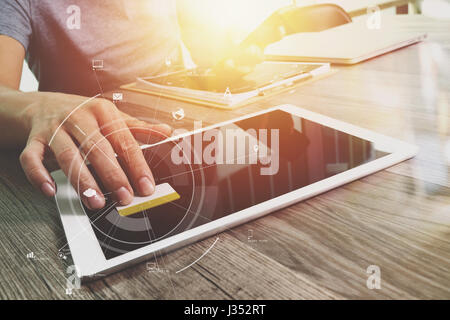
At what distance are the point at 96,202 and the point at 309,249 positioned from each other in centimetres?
21

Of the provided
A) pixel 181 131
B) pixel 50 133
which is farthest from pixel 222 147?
pixel 50 133

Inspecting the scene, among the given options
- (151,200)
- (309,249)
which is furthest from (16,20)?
(309,249)

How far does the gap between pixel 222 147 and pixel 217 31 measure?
3.73 ft

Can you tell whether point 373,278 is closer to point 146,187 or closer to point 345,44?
point 146,187

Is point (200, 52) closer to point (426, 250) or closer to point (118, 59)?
point (118, 59)

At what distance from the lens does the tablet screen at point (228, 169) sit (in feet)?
1.06

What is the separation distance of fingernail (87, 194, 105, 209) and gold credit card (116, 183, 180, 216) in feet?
0.07

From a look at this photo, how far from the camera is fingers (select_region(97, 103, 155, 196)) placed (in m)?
0.37

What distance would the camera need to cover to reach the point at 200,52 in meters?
1.48

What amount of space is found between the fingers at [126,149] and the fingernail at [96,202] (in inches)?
1.4

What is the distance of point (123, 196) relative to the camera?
36 centimetres

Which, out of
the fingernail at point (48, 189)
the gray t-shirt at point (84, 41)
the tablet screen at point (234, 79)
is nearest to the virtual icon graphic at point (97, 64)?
the gray t-shirt at point (84, 41)
